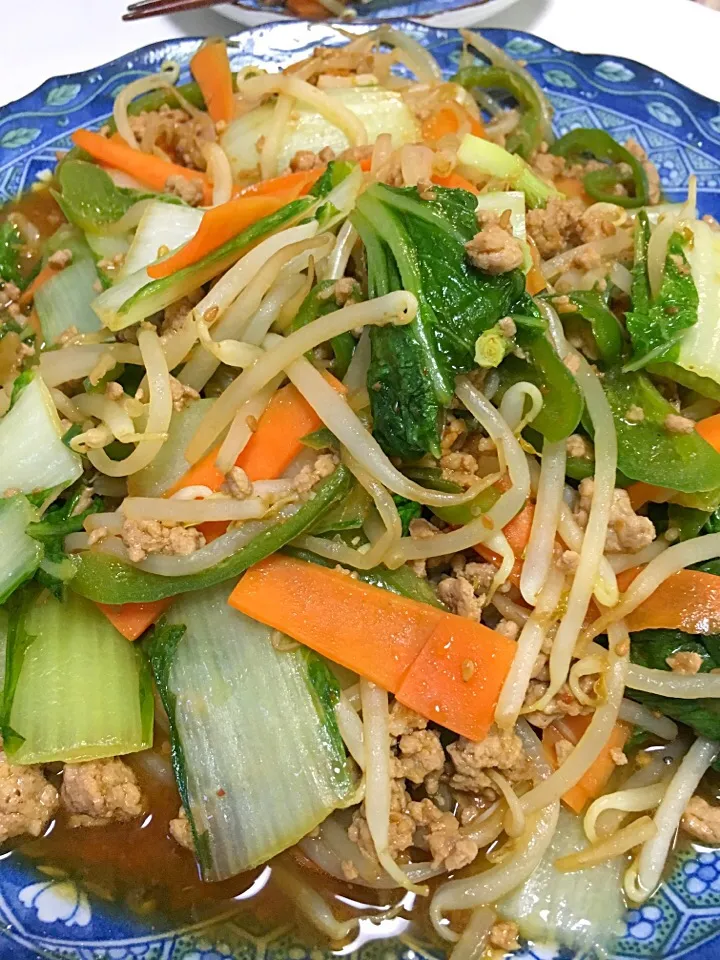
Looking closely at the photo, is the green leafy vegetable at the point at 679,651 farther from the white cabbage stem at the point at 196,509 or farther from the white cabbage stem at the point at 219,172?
the white cabbage stem at the point at 219,172

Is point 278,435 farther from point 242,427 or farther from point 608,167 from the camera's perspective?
point 608,167

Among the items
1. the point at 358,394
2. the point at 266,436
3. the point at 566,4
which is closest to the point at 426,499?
the point at 358,394

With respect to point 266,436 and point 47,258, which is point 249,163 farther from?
point 266,436

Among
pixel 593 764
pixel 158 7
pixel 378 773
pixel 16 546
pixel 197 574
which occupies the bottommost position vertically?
pixel 593 764

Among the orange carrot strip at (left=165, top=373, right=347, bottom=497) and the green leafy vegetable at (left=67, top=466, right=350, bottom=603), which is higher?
the orange carrot strip at (left=165, top=373, right=347, bottom=497)

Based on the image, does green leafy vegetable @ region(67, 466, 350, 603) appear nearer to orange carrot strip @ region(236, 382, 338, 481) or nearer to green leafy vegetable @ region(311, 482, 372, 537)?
green leafy vegetable @ region(311, 482, 372, 537)

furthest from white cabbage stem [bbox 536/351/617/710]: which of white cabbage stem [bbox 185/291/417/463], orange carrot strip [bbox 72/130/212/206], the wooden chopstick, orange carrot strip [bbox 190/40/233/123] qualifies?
the wooden chopstick

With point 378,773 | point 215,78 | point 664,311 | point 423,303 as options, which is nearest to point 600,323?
point 664,311
